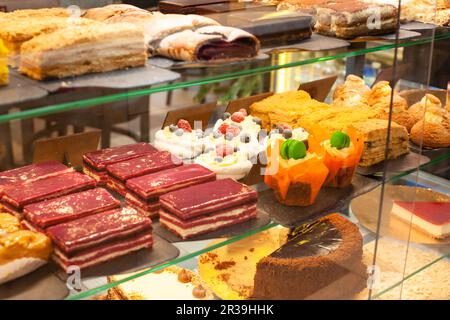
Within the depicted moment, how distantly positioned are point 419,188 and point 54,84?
139 centimetres

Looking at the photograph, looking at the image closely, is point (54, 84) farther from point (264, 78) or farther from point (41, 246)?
point (264, 78)

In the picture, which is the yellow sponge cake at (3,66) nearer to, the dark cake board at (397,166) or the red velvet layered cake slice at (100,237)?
the red velvet layered cake slice at (100,237)

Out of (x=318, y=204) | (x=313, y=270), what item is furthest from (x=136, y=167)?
(x=313, y=270)

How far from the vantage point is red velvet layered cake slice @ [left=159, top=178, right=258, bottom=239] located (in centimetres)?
152

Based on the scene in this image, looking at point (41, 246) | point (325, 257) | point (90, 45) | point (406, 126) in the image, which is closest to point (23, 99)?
point (90, 45)

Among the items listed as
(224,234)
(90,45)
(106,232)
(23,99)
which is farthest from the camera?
(224,234)

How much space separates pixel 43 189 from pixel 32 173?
0.11 metres

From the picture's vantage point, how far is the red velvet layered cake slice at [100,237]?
137 centimetres

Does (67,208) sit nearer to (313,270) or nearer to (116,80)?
(116,80)

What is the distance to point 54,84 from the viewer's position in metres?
1.22

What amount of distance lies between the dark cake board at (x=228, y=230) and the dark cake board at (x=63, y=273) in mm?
27

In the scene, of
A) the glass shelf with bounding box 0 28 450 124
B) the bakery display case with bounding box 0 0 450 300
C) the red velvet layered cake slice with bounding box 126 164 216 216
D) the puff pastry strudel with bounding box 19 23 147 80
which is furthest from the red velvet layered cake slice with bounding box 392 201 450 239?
the puff pastry strudel with bounding box 19 23 147 80

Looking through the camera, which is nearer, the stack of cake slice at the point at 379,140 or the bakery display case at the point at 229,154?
the bakery display case at the point at 229,154

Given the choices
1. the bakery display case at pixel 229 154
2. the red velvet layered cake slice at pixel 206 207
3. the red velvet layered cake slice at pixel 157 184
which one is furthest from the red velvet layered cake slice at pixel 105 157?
the red velvet layered cake slice at pixel 206 207
